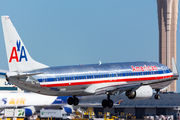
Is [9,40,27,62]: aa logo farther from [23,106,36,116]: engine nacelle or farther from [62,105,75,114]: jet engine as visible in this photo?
[62,105,75,114]: jet engine

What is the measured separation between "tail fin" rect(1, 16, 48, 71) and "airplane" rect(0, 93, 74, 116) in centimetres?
5899

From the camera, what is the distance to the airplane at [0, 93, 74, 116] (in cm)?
11306

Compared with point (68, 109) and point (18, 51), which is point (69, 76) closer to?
point (18, 51)

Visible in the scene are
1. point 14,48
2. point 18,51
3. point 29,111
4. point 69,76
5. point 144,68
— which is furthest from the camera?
point 29,111

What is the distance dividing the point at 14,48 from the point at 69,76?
8.27 meters

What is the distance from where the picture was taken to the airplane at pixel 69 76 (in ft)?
168

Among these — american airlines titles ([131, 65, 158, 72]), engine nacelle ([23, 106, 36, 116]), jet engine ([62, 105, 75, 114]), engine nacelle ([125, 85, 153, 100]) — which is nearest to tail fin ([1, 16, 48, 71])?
engine nacelle ([125, 85, 153, 100])

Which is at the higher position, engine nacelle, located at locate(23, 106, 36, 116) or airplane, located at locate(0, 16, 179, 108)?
airplane, located at locate(0, 16, 179, 108)

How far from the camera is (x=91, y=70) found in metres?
56.4

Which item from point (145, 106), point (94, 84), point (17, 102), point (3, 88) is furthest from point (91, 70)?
point (3, 88)

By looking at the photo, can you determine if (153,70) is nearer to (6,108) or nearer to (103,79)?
(103,79)

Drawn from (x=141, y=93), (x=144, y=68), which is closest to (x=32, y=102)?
(x=144, y=68)

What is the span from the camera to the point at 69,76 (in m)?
53.5

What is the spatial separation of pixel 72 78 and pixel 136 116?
78657 millimetres
